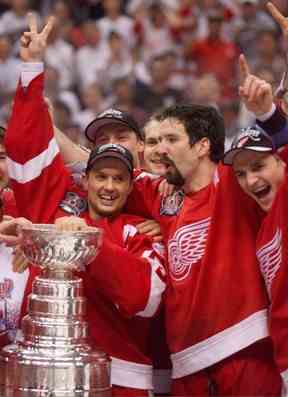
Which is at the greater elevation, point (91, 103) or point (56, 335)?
point (91, 103)

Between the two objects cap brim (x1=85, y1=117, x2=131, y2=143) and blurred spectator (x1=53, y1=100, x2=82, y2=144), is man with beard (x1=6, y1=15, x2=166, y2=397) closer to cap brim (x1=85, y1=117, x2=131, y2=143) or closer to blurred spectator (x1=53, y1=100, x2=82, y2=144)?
cap brim (x1=85, y1=117, x2=131, y2=143)

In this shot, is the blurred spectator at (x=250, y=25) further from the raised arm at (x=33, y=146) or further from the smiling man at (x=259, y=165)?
the smiling man at (x=259, y=165)

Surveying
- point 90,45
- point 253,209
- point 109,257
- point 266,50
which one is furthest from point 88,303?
point 90,45

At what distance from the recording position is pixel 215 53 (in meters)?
10.2

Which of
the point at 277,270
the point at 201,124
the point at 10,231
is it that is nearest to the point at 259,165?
the point at 277,270

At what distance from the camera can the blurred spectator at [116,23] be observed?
1062cm

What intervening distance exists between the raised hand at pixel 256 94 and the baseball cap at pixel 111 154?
1.58ft

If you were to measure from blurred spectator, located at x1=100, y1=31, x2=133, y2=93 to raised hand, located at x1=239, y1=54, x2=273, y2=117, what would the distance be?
6.28m

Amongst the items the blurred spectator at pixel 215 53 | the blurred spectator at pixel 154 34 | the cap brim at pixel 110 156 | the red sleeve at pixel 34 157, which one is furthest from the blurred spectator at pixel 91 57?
the cap brim at pixel 110 156

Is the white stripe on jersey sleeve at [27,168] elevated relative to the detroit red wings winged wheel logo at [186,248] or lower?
elevated

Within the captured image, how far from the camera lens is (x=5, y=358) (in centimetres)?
349

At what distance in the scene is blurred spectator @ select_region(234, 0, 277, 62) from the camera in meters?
10.1

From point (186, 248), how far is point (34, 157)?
57 cm

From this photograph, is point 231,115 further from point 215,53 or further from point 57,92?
point 57,92
